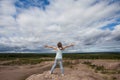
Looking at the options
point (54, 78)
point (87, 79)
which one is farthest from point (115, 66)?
point (54, 78)

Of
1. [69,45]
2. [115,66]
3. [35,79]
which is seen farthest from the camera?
[115,66]

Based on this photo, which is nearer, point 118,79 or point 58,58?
point 58,58

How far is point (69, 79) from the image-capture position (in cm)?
753

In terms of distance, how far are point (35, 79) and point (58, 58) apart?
6.66ft

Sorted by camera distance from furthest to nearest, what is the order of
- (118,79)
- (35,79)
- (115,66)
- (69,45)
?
(115,66), (118,79), (35,79), (69,45)

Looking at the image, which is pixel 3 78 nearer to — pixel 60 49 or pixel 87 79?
pixel 60 49

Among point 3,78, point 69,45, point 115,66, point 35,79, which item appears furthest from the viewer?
point 115,66

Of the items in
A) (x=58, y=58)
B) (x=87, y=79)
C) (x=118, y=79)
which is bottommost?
(x=118, y=79)

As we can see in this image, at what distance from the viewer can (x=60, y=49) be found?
762 cm

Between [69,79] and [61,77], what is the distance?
19.9 inches

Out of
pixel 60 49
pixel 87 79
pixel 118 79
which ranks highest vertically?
pixel 60 49

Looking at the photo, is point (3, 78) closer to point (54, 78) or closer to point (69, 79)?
point (54, 78)

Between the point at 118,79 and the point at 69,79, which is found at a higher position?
the point at 69,79

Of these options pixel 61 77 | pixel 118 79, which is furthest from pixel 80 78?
pixel 118 79
